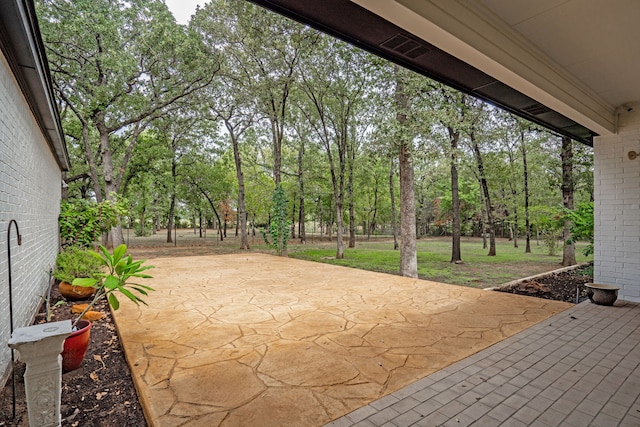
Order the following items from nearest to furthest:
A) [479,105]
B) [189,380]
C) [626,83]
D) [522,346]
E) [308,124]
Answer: [189,380]
[522,346]
[626,83]
[479,105]
[308,124]

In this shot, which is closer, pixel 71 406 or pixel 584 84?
pixel 71 406

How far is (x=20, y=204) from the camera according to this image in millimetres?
2855

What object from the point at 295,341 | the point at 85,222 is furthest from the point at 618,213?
the point at 85,222

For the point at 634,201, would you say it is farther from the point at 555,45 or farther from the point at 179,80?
the point at 179,80

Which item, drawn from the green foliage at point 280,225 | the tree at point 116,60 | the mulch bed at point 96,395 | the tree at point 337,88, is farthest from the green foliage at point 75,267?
the tree at point 337,88

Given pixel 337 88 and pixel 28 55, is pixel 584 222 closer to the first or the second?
pixel 28 55

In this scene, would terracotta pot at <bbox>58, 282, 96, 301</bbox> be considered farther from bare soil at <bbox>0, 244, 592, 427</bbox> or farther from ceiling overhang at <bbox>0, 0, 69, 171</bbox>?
ceiling overhang at <bbox>0, 0, 69, 171</bbox>

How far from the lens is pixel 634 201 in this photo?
4.18 m

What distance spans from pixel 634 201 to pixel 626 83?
5.93 feet

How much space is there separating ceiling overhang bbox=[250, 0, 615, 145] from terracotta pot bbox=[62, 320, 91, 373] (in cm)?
270

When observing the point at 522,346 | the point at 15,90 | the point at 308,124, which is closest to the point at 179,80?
the point at 308,124

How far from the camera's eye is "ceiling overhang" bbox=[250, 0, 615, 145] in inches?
68.2

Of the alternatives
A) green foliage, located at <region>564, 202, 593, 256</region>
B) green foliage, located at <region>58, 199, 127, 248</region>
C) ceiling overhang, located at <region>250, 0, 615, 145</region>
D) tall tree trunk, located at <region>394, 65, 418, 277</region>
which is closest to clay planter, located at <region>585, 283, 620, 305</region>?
green foliage, located at <region>564, 202, 593, 256</region>

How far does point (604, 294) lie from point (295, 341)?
4.20 metres
